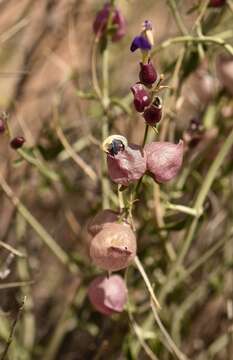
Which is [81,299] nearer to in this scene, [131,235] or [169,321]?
[169,321]

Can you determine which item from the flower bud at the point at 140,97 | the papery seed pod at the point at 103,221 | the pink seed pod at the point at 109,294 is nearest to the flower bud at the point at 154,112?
the flower bud at the point at 140,97

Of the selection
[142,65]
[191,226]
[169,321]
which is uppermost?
[142,65]

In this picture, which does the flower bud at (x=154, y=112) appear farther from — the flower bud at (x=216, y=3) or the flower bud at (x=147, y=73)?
the flower bud at (x=216, y=3)

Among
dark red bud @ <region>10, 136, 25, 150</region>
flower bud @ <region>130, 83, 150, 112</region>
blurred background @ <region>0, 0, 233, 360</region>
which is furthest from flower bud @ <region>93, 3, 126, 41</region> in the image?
flower bud @ <region>130, 83, 150, 112</region>

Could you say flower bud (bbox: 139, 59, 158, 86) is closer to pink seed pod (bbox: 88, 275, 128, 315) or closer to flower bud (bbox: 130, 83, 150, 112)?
flower bud (bbox: 130, 83, 150, 112)

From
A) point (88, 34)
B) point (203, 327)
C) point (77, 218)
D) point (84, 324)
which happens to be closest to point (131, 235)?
point (84, 324)

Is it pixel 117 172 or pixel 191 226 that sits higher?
pixel 117 172

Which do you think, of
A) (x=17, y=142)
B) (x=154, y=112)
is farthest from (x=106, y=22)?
(x=154, y=112)
